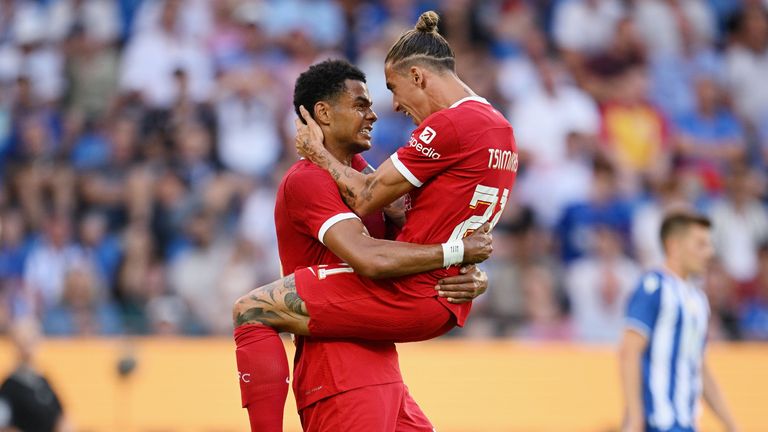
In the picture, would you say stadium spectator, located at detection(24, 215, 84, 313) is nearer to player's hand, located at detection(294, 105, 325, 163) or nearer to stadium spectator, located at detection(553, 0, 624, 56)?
player's hand, located at detection(294, 105, 325, 163)

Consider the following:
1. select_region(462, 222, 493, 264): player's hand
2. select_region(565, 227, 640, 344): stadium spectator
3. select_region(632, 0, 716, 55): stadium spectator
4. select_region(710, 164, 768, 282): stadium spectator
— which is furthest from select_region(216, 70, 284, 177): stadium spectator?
select_region(462, 222, 493, 264): player's hand

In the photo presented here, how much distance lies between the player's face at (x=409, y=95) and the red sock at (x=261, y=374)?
132 centimetres

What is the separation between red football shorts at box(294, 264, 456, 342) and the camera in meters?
6.05

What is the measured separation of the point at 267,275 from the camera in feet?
39.9

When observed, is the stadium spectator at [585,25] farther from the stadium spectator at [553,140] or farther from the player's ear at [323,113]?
the player's ear at [323,113]

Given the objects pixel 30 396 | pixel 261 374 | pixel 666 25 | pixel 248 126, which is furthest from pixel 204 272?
pixel 666 25

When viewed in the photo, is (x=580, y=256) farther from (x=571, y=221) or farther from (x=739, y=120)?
(x=739, y=120)

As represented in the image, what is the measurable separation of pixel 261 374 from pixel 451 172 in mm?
1374

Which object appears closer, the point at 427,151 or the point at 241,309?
the point at 427,151

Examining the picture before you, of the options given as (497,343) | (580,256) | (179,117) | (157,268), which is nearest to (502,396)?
(497,343)

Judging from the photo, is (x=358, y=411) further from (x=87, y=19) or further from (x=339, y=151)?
(x=87, y=19)

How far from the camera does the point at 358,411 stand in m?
6.02

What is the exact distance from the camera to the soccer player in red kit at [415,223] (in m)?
6.04

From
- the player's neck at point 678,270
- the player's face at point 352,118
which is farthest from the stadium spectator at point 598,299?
the player's face at point 352,118
